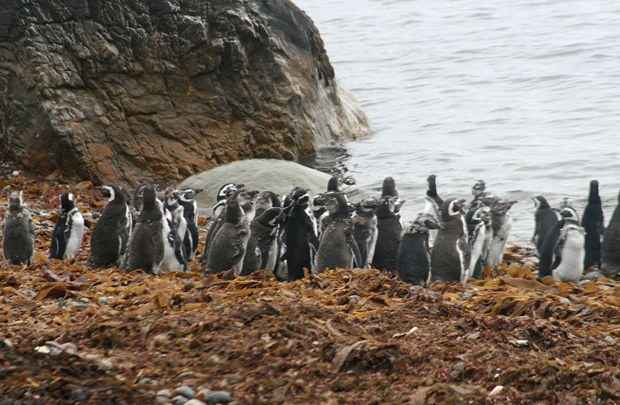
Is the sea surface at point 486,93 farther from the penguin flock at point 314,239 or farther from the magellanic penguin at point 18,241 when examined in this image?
the magellanic penguin at point 18,241

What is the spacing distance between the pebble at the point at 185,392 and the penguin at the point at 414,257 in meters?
4.60

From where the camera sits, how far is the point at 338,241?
10.9 m

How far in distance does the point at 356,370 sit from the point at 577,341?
152 centimetres

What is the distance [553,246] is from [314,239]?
248 cm

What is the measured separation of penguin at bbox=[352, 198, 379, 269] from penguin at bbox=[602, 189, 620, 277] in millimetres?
2362

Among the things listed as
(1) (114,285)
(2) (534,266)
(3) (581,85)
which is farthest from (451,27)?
(1) (114,285)

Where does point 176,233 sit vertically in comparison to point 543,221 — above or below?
above

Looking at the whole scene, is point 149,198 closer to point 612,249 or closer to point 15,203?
point 15,203

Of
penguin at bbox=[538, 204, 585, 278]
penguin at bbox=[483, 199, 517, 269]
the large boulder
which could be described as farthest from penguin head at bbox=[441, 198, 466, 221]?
the large boulder

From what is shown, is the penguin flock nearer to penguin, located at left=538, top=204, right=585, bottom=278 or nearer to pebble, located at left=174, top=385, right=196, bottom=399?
penguin, located at left=538, top=204, right=585, bottom=278

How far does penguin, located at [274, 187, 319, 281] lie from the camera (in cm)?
1098

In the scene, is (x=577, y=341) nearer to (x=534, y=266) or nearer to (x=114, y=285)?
(x=114, y=285)

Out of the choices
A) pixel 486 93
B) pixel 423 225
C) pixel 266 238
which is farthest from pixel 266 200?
pixel 486 93

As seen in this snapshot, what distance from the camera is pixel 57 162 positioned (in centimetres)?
1642
